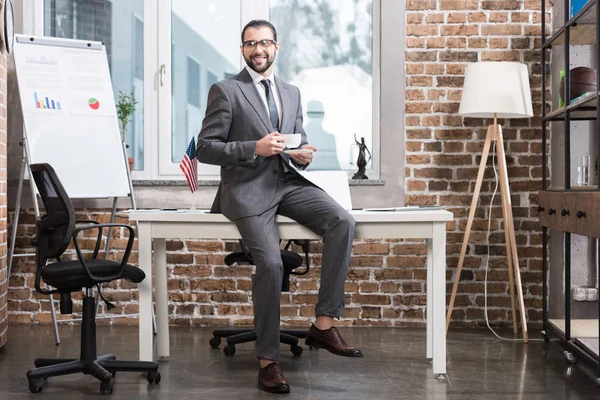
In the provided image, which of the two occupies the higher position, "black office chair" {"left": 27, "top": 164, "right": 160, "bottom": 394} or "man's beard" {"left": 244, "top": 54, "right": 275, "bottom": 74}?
"man's beard" {"left": 244, "top": 54, "right": 275, "bottom": 74}

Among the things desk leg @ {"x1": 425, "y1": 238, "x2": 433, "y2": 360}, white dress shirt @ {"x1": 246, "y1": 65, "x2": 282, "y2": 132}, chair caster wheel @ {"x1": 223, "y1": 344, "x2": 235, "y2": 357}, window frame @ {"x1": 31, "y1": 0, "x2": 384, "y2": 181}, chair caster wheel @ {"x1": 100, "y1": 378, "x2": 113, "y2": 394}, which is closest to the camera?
chair caster wheel @ {"x1": 100, "y1": 378, "x2": 113, "y2": 394}

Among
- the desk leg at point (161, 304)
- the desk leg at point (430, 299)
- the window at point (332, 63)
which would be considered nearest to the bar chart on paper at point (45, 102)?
the desk leg at point (161, 304)

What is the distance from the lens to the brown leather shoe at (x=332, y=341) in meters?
3.43

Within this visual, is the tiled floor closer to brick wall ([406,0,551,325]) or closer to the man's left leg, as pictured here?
the man's left leg

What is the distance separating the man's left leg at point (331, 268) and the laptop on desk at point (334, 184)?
22 cm

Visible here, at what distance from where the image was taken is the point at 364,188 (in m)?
4.97

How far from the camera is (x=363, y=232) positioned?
363cm

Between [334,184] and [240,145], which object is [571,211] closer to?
[334,184]

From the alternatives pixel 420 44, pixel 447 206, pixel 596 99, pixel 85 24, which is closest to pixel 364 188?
pixel 447 206

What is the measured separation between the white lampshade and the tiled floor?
54.3 inches

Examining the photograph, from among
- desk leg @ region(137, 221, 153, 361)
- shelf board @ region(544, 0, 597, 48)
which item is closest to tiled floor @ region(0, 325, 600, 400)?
desk leg @ region(137, 221, 153, 361)

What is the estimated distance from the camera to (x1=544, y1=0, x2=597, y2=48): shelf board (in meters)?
3.66

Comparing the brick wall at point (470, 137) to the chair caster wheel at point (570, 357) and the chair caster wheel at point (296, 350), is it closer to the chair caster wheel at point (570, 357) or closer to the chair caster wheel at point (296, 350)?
the chair caster wheel at point (570, 357)

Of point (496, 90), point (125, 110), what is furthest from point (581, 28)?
point (125, 110)
